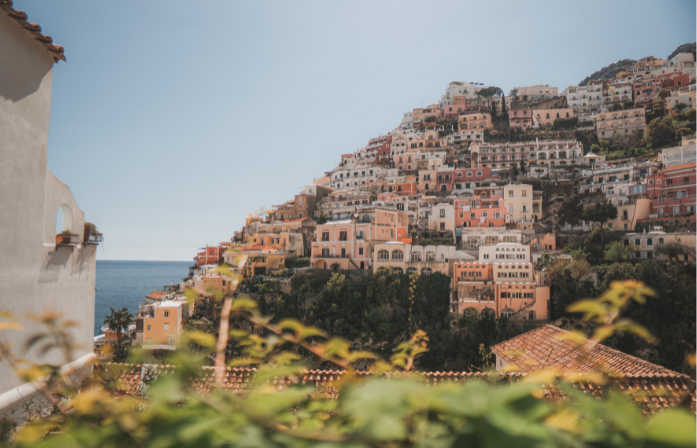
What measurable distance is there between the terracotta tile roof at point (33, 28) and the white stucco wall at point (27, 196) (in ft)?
0.14

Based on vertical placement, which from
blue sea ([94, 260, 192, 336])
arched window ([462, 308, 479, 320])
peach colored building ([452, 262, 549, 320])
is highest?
peach colored building ([452, 262, 549, 320])

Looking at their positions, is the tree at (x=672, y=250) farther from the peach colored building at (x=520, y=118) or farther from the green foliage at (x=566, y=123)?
the peach colored building at (x=520, y=118)

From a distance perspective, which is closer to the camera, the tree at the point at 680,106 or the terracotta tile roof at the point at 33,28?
the terracotta tile roof at the point at 33,28

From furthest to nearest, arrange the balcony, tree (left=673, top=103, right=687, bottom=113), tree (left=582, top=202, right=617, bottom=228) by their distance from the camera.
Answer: tree (left=673, top=103, right=687, bottom=113) < tree (left=582, top=202, right=617, bottom=228) < the balcony

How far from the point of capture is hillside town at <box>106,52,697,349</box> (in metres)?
18.2

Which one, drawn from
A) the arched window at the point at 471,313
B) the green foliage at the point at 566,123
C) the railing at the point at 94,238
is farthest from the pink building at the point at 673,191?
the railing at the point at 94,238

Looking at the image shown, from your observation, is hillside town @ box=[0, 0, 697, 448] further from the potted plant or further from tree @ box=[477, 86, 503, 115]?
tree @ box=[477, 86, 503, 115]

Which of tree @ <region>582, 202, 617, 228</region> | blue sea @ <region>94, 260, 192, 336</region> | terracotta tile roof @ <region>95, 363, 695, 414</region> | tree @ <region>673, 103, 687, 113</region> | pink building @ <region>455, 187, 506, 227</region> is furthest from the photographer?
blue sea @ <region>94, 260, 192, 336</region>

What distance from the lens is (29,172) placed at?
2.97 metres

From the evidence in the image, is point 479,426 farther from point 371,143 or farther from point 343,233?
point 371,143

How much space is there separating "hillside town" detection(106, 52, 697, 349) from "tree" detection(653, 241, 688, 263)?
149mm

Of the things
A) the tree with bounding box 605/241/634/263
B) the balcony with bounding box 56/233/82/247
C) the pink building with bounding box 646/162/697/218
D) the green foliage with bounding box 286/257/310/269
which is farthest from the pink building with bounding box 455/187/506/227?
the balcony with bounding box 56/233/82/247

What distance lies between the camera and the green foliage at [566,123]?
37.9 m

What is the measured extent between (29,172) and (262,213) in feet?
9.08
